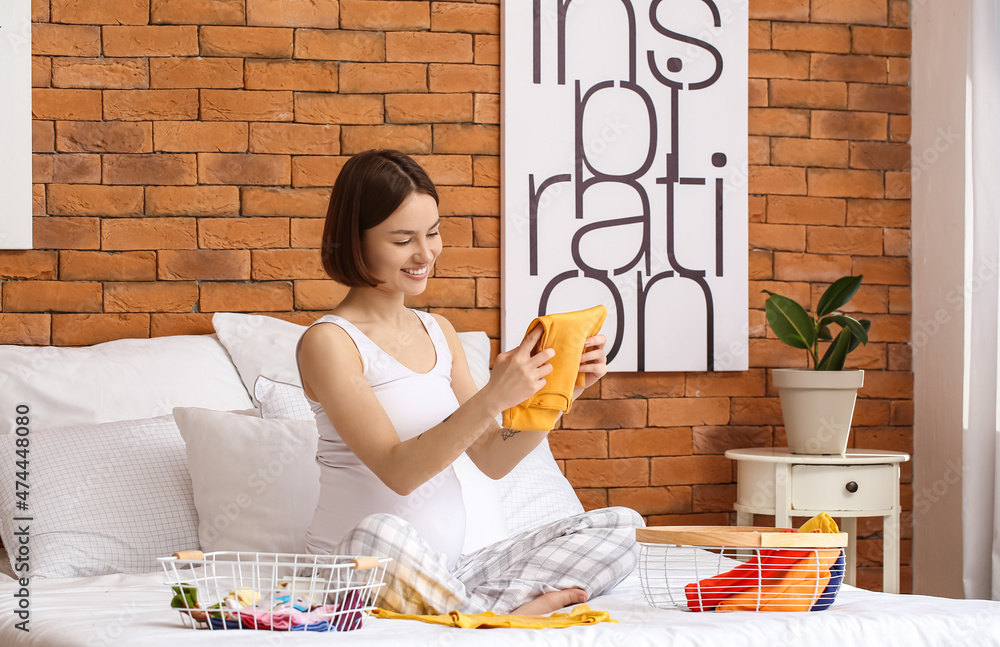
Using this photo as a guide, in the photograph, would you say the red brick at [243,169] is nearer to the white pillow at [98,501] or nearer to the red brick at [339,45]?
the red brick at [339,45]

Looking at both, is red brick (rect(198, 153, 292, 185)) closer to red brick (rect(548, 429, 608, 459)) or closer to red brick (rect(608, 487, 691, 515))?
red brick (rect(548, 429, 608, 459))

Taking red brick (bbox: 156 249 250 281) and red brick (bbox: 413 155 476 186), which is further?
red brick (bbox: 413 155 476 186)

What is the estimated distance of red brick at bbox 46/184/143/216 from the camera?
245 cm

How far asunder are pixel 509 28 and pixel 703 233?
80 centimetres

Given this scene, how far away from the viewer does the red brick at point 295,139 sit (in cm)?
255

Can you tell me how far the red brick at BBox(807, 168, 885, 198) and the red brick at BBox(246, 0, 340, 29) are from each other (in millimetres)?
1473

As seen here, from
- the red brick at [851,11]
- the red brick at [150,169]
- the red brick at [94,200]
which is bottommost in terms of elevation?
the red brick at [94,200]

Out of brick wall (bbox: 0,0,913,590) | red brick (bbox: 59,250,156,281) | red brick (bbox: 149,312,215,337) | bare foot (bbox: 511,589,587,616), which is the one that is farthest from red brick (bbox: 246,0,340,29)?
bare foot (bbox: 511,589,587,616)

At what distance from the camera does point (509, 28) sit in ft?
8.74

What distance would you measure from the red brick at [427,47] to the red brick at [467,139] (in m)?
0.19

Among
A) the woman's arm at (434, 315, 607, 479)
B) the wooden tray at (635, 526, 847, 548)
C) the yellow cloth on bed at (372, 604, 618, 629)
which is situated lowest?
the yellow cloth on bed at (372, 604, 618, 629)

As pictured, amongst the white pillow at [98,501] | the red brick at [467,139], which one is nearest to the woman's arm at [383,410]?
the white pillow at [98,501]

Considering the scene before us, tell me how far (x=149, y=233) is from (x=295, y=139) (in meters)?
0.46

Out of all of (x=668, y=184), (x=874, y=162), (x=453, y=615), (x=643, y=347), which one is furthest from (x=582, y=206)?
(x=453, y=615)
